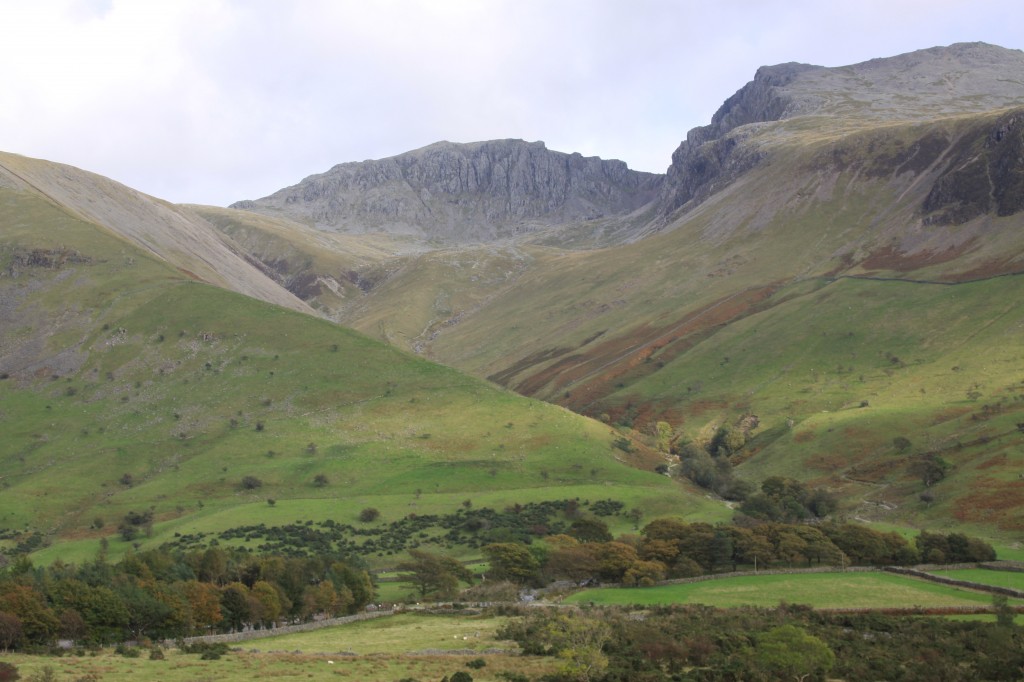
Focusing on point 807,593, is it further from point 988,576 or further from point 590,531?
point 590,531

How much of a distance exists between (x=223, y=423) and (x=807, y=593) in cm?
9671

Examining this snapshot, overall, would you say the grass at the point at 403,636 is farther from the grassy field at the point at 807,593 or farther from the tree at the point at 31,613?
the tree at the point at 31,613

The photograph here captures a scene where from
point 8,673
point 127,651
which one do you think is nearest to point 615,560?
point 127,651

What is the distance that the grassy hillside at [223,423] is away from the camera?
111 metres

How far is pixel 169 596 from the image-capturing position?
64.0 m

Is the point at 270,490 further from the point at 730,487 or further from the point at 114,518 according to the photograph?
the point at 730,487

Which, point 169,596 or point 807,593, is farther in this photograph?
point 807,593

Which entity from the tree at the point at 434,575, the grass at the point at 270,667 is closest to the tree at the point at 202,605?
the grass at the point at 270,667

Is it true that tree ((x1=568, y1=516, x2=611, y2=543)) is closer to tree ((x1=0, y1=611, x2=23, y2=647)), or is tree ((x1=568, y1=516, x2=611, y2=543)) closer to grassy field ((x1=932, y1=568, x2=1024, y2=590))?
grassy field ((x1=932, y1=568, x2=1024, y2=590))

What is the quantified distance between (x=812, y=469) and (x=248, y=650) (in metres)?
95.0

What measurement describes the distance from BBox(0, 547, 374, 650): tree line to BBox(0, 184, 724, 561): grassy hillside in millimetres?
26547

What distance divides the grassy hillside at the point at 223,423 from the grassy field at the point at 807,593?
29.2 metres

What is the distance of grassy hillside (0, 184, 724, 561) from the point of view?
364 feet

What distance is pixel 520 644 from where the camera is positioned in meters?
57.3
